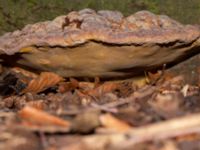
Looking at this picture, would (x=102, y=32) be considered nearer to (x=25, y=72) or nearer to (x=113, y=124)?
(x=25, y=72)

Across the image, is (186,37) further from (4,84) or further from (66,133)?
(66,133)

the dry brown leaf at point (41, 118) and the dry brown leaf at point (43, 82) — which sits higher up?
the dry brown leaf at point (43, 82)

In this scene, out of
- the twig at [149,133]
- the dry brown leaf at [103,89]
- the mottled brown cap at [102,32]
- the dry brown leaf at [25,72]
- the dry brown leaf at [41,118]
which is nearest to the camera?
the twig at [149,133]

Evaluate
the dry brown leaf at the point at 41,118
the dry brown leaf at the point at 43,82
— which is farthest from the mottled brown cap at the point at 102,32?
the dry brown leaf at the point at 41,118

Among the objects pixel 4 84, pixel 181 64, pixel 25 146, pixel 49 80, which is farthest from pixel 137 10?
pixel 25 146

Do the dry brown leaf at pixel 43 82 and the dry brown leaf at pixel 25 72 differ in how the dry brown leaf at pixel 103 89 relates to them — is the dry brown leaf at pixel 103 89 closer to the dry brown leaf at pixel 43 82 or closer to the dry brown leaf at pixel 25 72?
the dry brown leaf at pixel 43 82

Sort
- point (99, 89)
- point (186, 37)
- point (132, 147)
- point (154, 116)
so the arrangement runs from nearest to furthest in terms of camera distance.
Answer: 1. point (132, 147)
2. point (154, 116)
3. point (186, 37)
4. point (99, 89)
